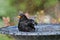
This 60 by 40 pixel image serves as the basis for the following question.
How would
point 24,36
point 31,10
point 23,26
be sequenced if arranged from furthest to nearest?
point 31,10, point 23,26, point 24,36

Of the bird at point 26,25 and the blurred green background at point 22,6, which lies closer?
the bird at point 26,25

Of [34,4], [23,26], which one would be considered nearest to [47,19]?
[34,4]

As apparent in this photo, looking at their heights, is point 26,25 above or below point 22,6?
above

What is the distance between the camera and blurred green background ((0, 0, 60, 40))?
4254mm

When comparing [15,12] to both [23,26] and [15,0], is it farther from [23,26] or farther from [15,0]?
[23,26]

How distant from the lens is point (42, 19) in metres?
4.26

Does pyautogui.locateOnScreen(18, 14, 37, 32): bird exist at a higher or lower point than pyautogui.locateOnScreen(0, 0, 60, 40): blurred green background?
higher

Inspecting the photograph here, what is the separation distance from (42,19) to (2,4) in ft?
2.39

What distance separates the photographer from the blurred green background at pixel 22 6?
14.0 ft

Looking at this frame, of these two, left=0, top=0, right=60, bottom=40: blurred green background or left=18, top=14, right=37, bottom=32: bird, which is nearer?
left=18, top=14, right=37, bottom=32: bird

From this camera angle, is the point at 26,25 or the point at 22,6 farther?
the point at 22,6

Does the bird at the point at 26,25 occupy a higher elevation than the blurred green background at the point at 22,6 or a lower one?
higher

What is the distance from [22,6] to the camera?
176 inches

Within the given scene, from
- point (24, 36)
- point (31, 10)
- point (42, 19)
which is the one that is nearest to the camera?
point (24, 36)
